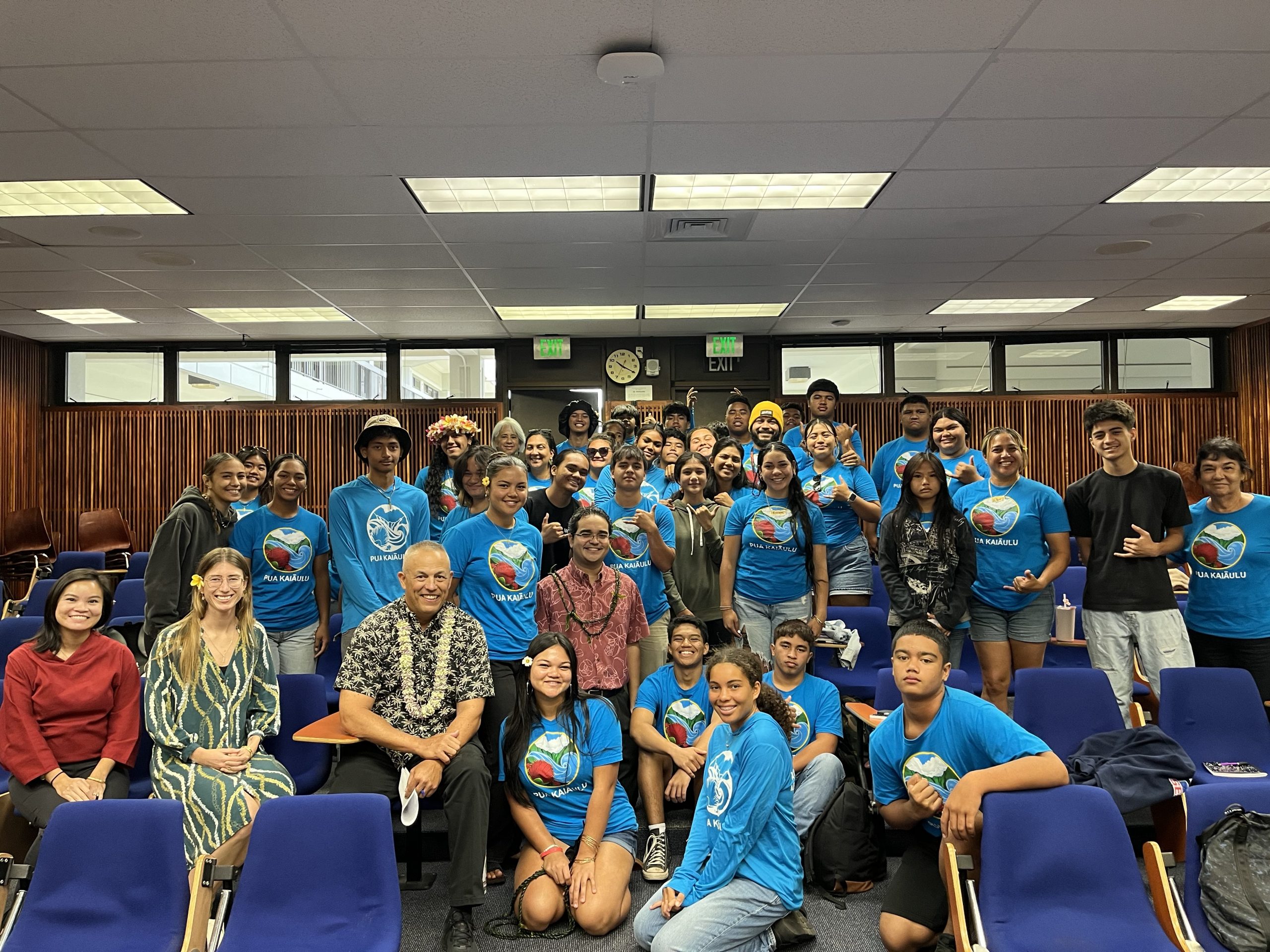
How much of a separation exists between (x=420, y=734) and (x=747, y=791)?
1.32 meters

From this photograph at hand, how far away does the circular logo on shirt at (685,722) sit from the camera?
3.66 metres

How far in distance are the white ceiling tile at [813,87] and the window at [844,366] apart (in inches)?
230

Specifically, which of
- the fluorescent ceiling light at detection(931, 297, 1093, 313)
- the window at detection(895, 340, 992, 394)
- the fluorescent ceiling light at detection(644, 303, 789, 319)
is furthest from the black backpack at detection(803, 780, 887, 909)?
the window at detection(895, 340, 992, 394)

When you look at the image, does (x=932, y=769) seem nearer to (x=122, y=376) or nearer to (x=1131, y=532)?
(x=1131, y=532)

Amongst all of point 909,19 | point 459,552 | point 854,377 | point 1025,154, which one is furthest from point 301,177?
point 854,377

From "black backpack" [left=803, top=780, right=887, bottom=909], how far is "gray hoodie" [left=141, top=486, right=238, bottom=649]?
9.72 feet

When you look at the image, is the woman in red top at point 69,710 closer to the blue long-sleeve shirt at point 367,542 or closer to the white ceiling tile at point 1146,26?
the blue long-sleeve shirt at point 367,542

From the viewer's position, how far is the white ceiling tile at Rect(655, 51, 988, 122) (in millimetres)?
3594

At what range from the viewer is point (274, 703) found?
3.42 metres

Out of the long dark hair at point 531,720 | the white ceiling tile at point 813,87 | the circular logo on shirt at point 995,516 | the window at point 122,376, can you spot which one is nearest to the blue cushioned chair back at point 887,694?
the circular logo on shirt at point 995,516

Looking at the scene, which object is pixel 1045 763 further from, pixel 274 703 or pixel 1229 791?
pixel 274 703

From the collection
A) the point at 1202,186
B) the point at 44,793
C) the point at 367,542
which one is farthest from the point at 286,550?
the point at 1202,186

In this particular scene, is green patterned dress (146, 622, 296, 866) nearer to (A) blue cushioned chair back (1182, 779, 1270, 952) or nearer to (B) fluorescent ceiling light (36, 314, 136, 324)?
(A) blue cushioned chair back (1182, 779, 1270, 952)

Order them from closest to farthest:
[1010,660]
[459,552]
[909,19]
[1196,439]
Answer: [909,19] → [459,552] → [1010,660] → [1196,439]
